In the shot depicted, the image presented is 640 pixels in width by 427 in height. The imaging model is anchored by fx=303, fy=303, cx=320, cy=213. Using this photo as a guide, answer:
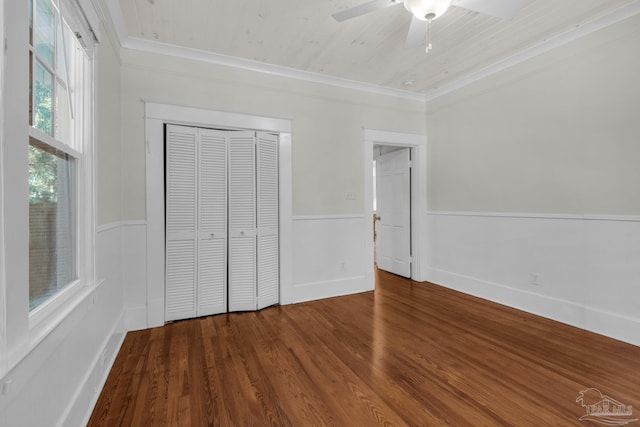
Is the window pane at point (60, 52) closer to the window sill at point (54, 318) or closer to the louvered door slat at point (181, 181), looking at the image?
the window sill at point (54, 318)

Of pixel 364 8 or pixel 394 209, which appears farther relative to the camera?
pixel 394 209

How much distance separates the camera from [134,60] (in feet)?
9.29

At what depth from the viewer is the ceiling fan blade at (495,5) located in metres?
1.96

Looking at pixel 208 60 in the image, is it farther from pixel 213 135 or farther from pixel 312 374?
pixel 312 374

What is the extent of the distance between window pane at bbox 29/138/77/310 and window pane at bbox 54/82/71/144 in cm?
10

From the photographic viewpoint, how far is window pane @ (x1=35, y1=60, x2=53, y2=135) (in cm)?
129

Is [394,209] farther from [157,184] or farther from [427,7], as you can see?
[157,184]

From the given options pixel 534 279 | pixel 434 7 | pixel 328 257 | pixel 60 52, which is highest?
pixel 434 7

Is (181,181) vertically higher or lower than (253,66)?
lower

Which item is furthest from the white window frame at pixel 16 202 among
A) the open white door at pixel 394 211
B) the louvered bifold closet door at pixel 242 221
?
the open white door at pixel 394 211

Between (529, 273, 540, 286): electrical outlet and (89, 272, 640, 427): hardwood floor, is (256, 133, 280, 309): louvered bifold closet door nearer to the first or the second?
(89, 272, 640, 427): hardwood floor

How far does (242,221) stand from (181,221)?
0.60 m

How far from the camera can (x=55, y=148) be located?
4.85 feet

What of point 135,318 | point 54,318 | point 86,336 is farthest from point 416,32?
point 135,318
